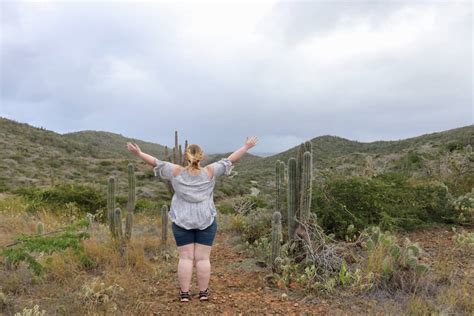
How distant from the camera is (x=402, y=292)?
13.7ft

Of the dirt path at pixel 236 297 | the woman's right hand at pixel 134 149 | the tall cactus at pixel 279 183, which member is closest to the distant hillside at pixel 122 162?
the tall cactus at pixel 279 183

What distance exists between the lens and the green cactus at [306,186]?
16.7ft

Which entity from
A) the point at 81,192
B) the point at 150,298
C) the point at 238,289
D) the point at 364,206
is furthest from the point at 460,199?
the point at 81,192

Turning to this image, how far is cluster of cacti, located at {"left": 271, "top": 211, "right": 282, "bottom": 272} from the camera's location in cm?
486

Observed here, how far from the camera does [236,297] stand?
4.37 metres

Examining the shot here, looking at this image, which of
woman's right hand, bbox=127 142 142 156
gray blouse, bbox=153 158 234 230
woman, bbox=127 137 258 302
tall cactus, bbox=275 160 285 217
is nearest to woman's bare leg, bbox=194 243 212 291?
Answer: woman, bbox=127 137 258 302

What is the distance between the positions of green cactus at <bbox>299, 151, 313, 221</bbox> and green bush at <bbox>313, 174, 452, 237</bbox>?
4.22 ft

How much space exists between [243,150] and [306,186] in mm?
1221

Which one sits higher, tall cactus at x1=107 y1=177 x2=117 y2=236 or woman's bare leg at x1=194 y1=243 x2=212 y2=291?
tall cactus at x1=107 y1=177 x2=117 y2=236

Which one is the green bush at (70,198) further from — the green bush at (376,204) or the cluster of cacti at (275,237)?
the cluster of cacti at (275,237)

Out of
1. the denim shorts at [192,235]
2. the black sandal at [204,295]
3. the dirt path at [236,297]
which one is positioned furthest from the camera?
the black sandal at [204,295]

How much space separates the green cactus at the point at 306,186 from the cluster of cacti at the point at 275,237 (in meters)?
0.44

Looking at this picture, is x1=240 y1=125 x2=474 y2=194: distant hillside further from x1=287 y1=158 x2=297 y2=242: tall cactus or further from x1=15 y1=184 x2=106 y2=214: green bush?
x1=15 y1=184 x2=106 y2=214: green bush

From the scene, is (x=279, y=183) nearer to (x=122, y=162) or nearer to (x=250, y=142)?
(x=250, y=142)
